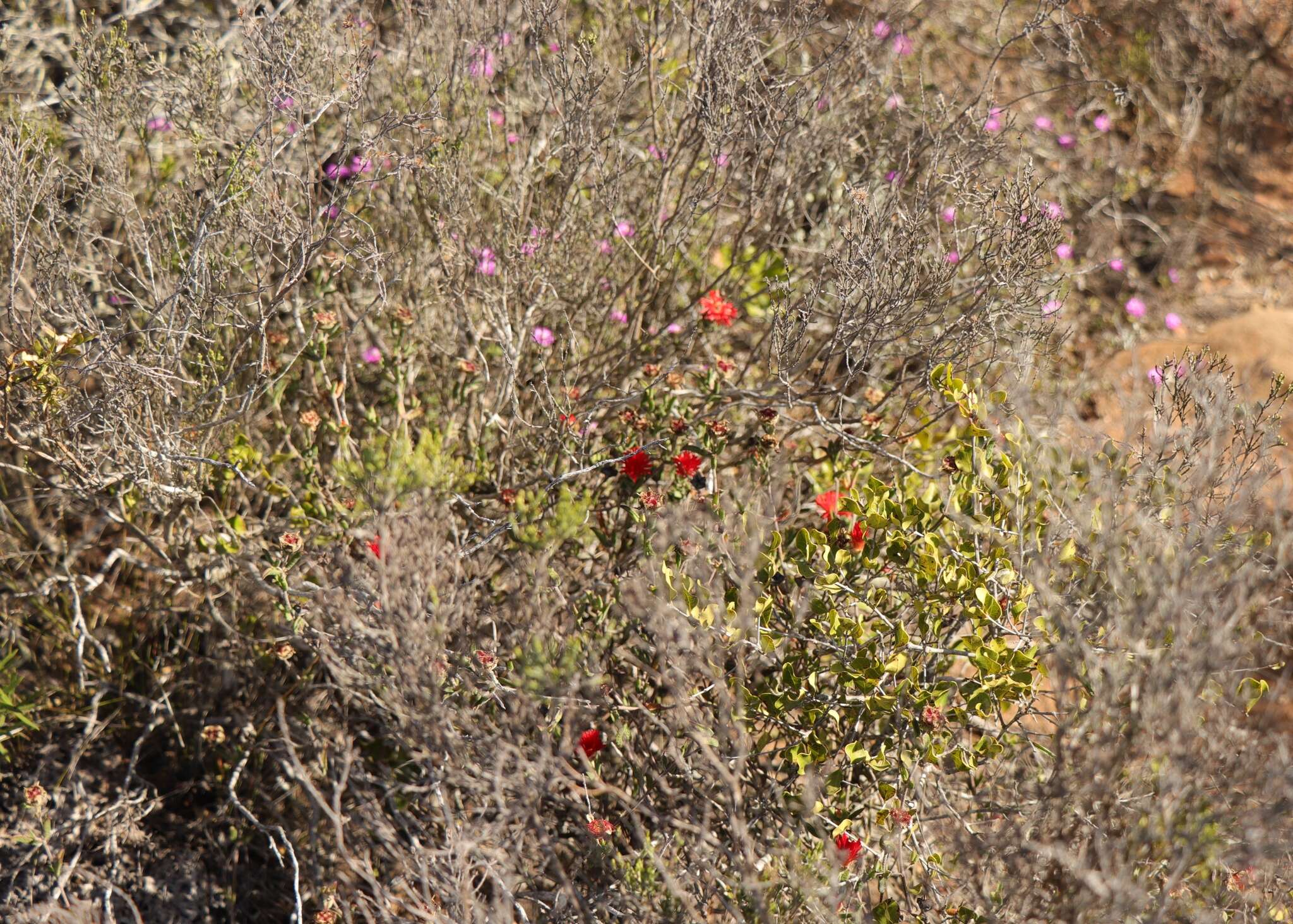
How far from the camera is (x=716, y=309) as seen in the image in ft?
9.07

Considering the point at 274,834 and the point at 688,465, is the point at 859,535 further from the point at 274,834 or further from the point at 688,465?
the point at 274,834

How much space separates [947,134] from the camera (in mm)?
2818

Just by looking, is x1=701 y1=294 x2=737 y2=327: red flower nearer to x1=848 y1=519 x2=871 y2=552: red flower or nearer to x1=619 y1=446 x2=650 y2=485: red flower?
x1=619 y1=446 x2=650 y2=485: red flower

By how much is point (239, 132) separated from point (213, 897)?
2167mm

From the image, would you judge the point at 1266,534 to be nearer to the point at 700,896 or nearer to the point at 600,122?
the point at 700,896

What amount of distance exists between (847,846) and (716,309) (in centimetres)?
143

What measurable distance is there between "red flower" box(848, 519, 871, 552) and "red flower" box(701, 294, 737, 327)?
76cm

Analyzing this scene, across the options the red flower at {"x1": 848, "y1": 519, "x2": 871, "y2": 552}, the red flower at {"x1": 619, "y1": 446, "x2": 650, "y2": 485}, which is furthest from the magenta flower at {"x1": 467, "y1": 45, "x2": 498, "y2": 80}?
the red flower at {"x1": 848, "y1": 519, "x2": 871, "y2": 552}

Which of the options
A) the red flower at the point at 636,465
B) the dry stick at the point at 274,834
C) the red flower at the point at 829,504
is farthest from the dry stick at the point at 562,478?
the dry stick at the point at 274,834

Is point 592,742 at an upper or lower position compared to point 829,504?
lower

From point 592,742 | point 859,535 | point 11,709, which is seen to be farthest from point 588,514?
point 11,709

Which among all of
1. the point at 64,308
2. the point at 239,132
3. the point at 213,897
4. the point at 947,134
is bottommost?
the point at 213,897

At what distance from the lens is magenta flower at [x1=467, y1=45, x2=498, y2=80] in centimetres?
283

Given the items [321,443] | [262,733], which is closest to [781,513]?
[321,443]
